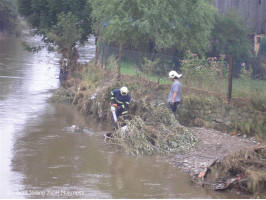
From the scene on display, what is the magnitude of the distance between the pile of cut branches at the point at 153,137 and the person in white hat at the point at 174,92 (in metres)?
0.73

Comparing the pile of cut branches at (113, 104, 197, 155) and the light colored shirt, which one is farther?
the light colored shirt

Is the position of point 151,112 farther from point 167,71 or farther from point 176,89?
point 167,71

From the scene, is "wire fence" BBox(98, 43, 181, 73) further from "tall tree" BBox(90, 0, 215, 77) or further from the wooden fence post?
the wooden fence post

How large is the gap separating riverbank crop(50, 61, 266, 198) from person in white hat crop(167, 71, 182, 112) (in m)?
0.61

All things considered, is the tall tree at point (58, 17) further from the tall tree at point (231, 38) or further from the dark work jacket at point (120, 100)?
the dark work jacket at point (120, 100)

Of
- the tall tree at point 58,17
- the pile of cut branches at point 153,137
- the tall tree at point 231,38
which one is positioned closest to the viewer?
the pile of cut branches at point 153,137

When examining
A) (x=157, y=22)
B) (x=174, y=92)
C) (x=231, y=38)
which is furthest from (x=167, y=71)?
(x=231, y=38)

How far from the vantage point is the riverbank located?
8891 millimetres

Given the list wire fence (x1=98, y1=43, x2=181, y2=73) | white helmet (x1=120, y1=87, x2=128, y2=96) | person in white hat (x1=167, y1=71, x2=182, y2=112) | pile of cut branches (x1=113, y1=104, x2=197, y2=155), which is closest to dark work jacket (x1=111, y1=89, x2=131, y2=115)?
white helmet (x1=120, y1=87, x2=128, y2=96)

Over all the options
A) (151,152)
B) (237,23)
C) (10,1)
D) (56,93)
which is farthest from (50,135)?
(10,1)

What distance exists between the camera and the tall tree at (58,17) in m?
18.4

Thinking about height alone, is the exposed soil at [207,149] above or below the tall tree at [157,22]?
below

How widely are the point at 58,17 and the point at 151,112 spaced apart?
8.93m

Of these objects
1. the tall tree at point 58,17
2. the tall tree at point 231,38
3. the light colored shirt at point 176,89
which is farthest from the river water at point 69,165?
the tall tree at point 231,38
